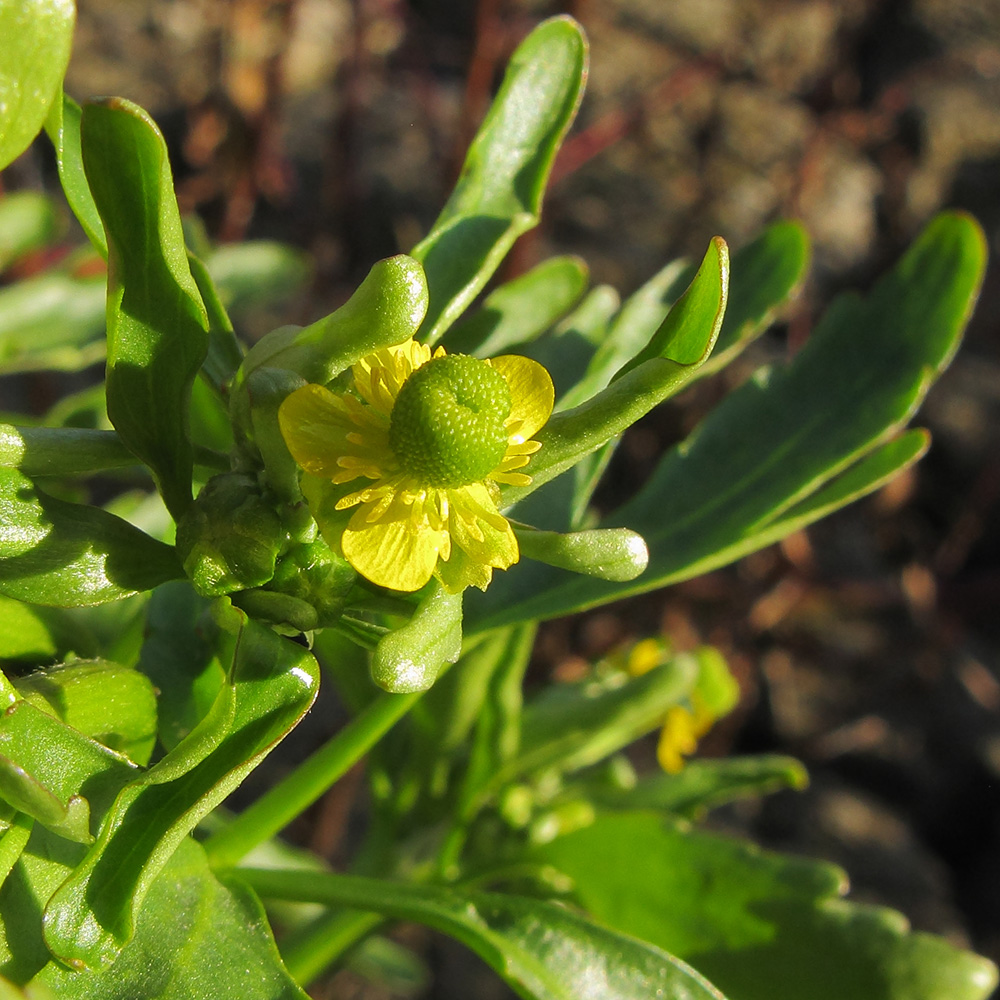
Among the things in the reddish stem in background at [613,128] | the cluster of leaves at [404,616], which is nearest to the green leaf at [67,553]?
the cluster of leaves at [404,616]

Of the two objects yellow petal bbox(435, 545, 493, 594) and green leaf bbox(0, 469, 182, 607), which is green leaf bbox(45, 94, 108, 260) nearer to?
green leaf bbox(0, 469, 182, 607)

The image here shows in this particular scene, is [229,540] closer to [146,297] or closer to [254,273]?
[146,297]

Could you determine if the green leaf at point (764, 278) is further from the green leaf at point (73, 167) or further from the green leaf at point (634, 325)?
the green leaf at point (73, 167)

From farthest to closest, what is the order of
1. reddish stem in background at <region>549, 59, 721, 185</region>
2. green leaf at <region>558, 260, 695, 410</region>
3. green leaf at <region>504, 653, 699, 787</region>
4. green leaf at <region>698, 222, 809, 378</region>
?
reddish stem in background at <region>549, 59, 721, 185</region>, green leaf at <region>504, 653, 699, 787</region>, green leaf at <region>698, 222, 809, 378</region>, green leaf at <region>558, 260, 695, 410</region>

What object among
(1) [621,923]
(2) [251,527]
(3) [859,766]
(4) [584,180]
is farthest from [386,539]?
(4) [584,180]

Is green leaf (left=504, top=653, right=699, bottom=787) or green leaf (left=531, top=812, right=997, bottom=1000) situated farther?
green leaf (left=504, top=653, right=699, bottom=787)

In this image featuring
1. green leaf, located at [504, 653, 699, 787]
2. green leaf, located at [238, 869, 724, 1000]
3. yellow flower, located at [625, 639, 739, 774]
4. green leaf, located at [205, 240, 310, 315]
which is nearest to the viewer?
green leaf, located at [238, 869, 724, 1000]

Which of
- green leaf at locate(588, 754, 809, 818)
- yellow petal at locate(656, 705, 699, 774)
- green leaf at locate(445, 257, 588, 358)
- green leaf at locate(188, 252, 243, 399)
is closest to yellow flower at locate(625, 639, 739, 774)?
yellow petal at locate(656, 705, 699, 774)
